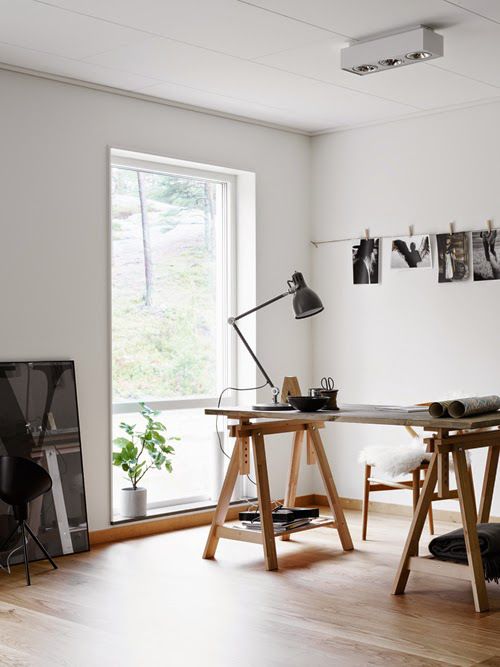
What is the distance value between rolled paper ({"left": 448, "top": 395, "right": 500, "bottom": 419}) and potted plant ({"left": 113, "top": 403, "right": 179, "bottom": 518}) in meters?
2.11

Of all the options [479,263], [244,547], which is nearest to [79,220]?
[244,547]

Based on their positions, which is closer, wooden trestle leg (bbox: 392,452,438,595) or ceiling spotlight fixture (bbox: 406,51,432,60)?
wooden trestle leg (bbox: 392,452,438,595)

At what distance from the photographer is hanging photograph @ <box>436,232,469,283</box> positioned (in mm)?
5965

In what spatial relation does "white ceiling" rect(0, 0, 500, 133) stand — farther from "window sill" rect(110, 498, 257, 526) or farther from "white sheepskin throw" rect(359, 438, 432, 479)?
"window sill" rect(110, 498, 257, 526)

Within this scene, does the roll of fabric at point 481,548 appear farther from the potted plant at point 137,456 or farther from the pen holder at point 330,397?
the potted plant at point 137,456

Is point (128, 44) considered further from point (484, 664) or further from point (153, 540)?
point (484, 664)

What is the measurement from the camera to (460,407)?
13.5 ft

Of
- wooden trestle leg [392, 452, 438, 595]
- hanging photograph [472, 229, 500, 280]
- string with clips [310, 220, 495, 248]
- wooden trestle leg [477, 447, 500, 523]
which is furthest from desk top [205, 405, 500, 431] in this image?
string with clips [310, 220, 495, 248]

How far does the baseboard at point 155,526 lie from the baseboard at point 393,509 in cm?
74

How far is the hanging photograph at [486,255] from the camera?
5.82 metres

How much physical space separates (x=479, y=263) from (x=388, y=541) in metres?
1.75

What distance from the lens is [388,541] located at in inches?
216

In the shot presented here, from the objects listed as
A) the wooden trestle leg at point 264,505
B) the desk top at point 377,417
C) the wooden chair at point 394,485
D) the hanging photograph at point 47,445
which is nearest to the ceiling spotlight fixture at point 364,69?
the desk top at point 377,417

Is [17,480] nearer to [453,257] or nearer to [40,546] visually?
[40,546]
